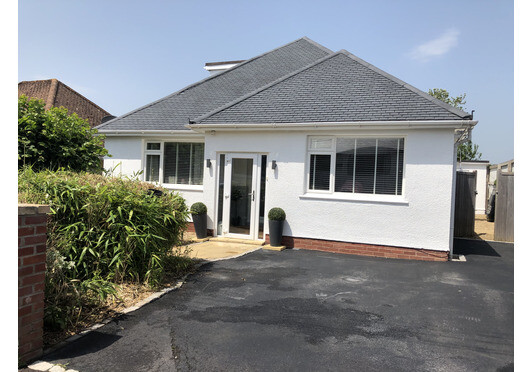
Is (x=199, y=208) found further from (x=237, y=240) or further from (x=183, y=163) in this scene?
(x=183, y=163)

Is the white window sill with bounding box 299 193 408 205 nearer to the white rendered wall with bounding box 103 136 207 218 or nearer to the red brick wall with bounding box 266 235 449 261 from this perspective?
the red brick wall with bounding box 266 235 449 261

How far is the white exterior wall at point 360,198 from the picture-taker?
8.44 metres

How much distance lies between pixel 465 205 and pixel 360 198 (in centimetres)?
572

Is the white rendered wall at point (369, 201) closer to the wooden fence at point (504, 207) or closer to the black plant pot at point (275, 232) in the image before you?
the black plant pot at point (275, 232)

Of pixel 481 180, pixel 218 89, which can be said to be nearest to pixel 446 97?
pixel 481 180

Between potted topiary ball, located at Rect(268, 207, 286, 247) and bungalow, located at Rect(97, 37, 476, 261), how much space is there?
28cm

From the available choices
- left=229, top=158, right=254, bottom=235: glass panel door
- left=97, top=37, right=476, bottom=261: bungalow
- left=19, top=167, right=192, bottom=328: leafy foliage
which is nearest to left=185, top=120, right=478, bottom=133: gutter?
left=97, top=37, right=476, bottom=261: bungalow

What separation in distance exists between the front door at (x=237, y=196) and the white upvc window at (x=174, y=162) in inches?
66.3

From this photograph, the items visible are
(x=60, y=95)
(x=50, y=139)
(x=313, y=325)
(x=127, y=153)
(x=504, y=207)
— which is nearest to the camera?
(x=313, y=325)

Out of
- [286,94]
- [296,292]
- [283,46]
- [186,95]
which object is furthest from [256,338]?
[283,46]

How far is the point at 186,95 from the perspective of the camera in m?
13.9

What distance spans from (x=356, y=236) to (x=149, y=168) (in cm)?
742

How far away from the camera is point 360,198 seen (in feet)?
29.7

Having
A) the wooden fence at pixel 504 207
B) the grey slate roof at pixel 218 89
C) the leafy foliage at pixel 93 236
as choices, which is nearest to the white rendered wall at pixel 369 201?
the grey slate roof at pixel 218 89
